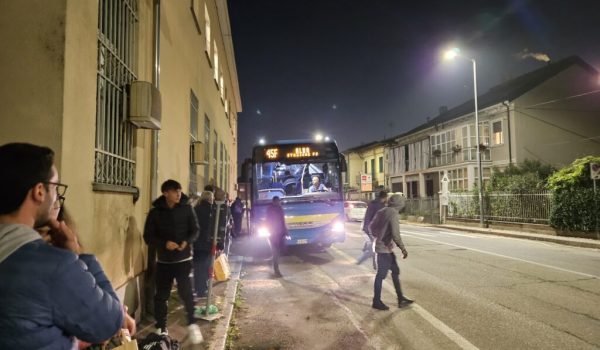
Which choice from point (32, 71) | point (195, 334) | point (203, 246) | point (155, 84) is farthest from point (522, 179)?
point (32, 71)

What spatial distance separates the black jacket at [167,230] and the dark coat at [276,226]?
4450 millimetres

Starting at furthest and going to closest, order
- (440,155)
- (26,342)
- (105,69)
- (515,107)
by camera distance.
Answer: (440,155) → (515,107) → (105,69) → (26,342)

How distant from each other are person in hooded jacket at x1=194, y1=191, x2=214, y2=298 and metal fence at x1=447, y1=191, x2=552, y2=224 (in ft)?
56.0

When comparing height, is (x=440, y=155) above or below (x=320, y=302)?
above

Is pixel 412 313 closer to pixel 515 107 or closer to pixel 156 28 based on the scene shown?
pixel 156 28

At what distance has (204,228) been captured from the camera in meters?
7.11

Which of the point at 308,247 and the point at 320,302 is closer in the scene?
the point at 320,302

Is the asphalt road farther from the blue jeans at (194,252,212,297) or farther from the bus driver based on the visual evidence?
the bus driver

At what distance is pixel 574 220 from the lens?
17.4 metres

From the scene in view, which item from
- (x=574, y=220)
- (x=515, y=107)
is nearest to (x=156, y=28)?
(x=574, y=220)

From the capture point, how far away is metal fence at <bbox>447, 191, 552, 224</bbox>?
19.8 meters

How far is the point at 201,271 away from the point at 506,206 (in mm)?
19898

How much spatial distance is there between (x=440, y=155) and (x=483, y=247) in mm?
23628

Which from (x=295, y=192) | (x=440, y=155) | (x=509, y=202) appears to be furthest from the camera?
(x=440, y=155)
